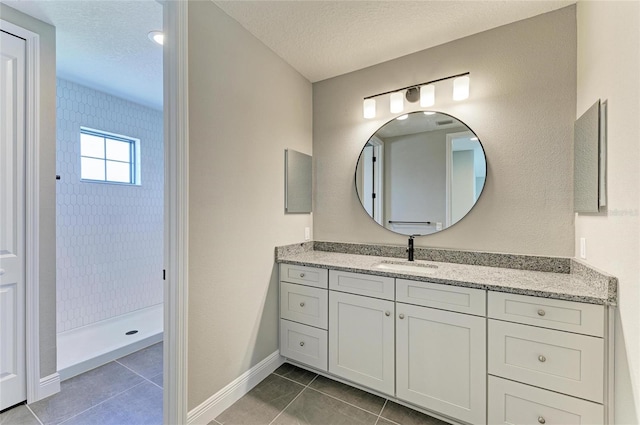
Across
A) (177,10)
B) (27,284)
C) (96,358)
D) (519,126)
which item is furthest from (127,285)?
(519,126)

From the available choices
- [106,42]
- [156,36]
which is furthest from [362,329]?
[106,42]

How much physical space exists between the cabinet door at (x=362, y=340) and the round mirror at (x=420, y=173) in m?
0.74

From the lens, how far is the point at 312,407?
69.1 inches

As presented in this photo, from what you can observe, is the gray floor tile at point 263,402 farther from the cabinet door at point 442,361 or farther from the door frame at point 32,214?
the door frame at point 32,214

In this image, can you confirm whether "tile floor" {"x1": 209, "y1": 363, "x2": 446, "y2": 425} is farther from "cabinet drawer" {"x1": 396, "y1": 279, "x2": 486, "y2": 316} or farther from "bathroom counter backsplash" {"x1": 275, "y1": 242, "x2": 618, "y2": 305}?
"bathroom counter backsplash" {"x1": 275, "y1": 242, "x2": 618, "y2": 305}

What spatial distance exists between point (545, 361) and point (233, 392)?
1796 mm

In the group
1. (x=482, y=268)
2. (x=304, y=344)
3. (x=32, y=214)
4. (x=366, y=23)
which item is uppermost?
(x=366, y=23)

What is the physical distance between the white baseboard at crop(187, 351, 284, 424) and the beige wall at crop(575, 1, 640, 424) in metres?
1.95

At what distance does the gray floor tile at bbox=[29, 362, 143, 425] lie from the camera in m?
1.70

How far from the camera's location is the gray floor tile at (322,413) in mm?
1633

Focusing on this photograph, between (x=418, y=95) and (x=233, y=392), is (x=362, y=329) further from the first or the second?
(x=418, y=95)

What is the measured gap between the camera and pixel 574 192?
1.67 meters

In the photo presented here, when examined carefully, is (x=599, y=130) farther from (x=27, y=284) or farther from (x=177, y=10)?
(x=27, y=284)

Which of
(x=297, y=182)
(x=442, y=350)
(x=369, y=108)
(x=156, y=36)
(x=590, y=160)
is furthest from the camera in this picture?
(x=297, y=182)
